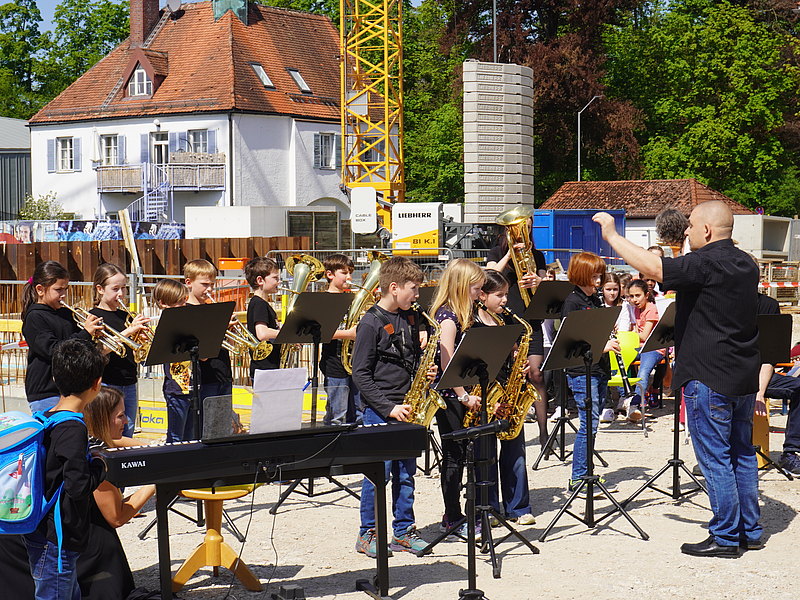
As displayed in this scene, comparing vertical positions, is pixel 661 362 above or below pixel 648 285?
below

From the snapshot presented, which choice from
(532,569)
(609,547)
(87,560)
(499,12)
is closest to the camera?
(87,560)

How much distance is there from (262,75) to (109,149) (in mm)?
7378

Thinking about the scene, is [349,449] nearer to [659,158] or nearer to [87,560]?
[87,560]

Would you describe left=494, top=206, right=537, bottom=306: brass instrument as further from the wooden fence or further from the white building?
the white building

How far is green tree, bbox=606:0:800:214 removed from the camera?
42.7 meters

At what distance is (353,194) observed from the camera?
97.7 ft

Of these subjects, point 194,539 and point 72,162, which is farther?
point 72,162

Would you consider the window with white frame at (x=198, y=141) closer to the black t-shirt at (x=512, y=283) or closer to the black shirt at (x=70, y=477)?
Result: the black t-shirt at (x=512, y=283)

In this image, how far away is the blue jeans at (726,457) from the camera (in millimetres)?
6934

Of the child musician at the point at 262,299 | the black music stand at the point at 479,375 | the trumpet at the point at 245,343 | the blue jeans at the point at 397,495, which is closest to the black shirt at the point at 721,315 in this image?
the black music stand at the point at 479,375

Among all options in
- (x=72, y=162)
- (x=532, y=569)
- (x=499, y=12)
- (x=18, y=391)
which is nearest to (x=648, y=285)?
(x=532, y=569)

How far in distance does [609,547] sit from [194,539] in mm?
2905

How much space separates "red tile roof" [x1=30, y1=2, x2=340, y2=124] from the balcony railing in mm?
2314

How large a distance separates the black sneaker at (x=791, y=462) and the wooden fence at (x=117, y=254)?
1774 centimetres
